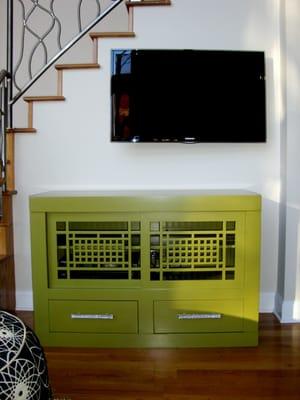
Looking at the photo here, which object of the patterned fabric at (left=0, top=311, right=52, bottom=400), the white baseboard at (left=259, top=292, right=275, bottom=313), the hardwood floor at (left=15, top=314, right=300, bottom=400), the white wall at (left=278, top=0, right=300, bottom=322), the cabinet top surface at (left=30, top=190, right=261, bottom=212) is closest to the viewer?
the patterned fabric at (left=0, top=311, right=52, bottom=400)

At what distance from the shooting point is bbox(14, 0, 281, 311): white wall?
7.36 feet

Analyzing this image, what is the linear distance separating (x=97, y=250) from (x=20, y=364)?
1073 millimetres

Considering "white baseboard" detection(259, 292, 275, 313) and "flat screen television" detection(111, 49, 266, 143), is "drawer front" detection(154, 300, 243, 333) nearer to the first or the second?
"white baseboard" detection(259, 292, 275, 313)

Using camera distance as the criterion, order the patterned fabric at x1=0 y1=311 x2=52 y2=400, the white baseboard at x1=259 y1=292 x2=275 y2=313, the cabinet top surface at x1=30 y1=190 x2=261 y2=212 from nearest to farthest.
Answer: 1. the patterned fabric at x1=0 y1=311 x2=52 y2=400
2. the cabinet top surface at x1=30 y1=190 x2=261 y2=212
3. the white baseboard at x1=259 y1=292 x2=275 y2=313

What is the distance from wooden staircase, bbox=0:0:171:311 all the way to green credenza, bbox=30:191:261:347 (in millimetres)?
450

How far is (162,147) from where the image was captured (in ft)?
7.61

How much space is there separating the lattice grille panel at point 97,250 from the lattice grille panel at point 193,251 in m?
0.11

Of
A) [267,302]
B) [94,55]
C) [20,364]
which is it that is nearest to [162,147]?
[94,55]

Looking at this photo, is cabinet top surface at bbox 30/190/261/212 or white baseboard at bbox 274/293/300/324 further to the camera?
white baseboard at bbox 274/293/300/324

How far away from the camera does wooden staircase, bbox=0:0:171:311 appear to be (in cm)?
222

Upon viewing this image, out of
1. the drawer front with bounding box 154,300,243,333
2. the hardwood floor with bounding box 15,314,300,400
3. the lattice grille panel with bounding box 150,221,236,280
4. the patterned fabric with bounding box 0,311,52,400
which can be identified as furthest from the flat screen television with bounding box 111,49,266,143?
the patterned fabric with bounding box 0,311,52,400

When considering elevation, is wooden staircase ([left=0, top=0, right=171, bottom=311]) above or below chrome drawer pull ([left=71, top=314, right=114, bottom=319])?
above

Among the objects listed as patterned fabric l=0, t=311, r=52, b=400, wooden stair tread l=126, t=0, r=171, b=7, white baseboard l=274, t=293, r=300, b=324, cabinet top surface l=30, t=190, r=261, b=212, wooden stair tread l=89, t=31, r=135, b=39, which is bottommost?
white baseboard l=274, t=293, r=300, b=324

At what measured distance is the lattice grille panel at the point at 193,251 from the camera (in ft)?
6.35
